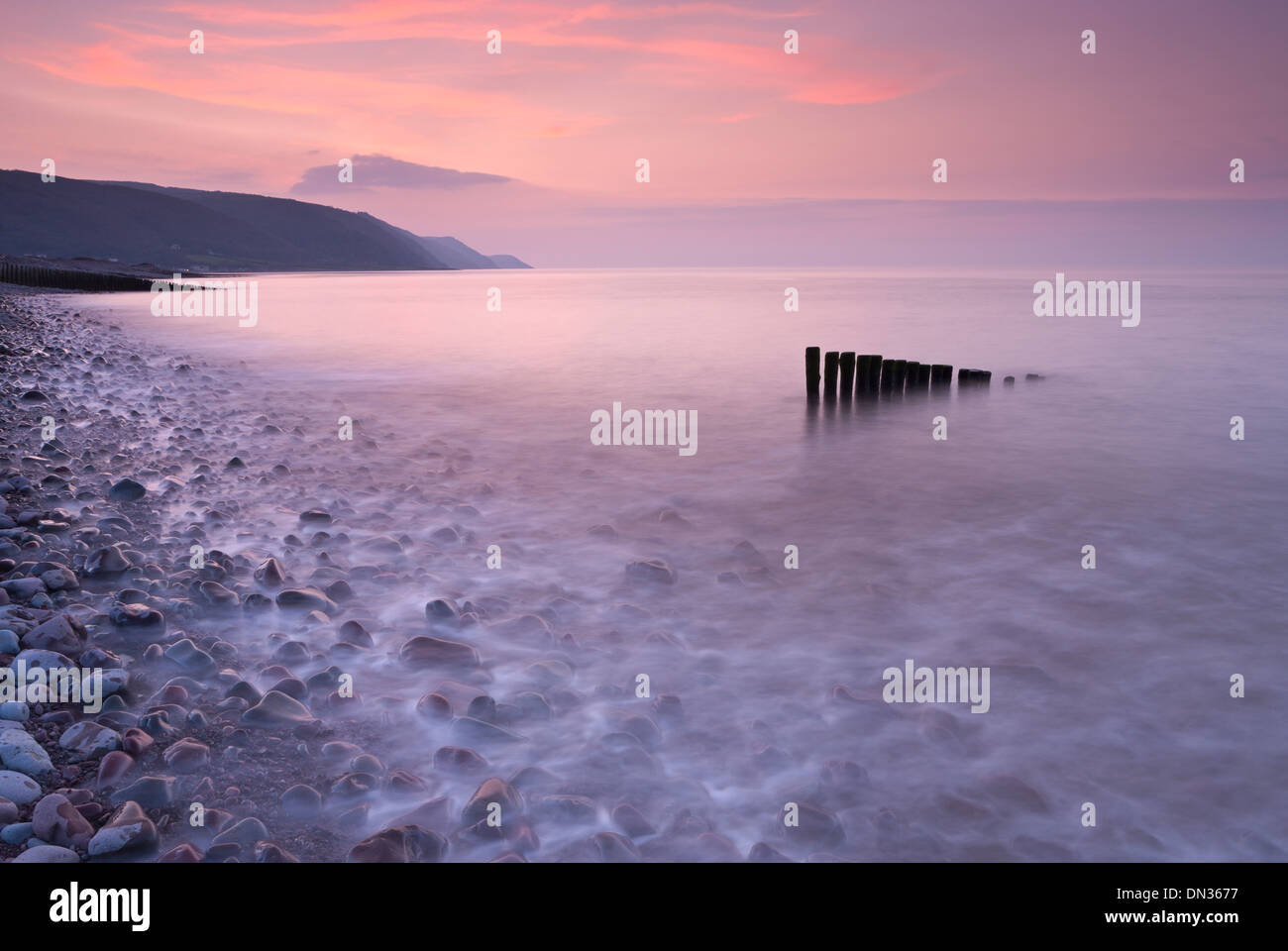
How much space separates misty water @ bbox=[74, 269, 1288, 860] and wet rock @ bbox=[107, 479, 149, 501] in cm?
90

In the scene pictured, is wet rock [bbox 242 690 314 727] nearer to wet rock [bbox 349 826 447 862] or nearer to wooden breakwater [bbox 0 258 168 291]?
wet rock [bbox 349 826 447 862]

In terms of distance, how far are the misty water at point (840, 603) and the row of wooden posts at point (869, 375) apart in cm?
85

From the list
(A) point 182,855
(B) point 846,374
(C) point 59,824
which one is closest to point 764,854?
(A) point 182,855

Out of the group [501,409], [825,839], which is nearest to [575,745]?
[825,839]

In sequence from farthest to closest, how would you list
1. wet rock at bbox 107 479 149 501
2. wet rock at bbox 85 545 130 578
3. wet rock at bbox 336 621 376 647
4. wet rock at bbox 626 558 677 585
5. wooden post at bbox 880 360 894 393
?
wooden post at bbox 880 360 894 393 < wet rock at bbox 107 479 149 501 < wet rock at bbox 626 558 677 585 < wet rock at bbox 85 545 130 578 < wet rock at bbox 336 621 376 647

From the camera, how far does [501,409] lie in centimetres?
1540

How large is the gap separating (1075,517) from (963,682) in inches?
186

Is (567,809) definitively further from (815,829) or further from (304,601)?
(304,601)

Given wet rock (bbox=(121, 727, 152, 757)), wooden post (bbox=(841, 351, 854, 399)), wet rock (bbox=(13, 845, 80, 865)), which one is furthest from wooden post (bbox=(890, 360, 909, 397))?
wet rock (bbox=(13, 845, 80, 865))

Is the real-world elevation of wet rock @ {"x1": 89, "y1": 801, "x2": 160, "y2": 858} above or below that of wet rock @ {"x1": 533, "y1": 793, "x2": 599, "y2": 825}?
above

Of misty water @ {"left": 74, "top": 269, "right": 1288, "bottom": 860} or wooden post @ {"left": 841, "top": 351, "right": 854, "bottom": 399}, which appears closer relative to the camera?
misty water @ {"left": 74, "top": 269, "right": 1288, "bottom": 860}

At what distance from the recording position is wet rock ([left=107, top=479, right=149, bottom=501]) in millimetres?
7832

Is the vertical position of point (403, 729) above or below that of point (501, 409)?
below

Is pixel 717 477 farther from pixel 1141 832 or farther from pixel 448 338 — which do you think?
pixel 448 338
